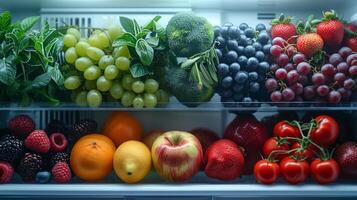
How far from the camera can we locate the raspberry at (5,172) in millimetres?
1029

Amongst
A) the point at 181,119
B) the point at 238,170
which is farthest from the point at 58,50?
the point at 238,170

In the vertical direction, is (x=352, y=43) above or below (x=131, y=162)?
above

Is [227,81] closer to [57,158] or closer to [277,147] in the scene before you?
[277,147]

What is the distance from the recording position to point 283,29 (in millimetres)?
1143

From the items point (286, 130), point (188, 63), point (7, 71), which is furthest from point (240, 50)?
point (7, 71)

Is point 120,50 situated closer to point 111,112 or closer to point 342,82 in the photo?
point 111,112

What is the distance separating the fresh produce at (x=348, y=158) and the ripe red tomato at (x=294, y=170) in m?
0.11

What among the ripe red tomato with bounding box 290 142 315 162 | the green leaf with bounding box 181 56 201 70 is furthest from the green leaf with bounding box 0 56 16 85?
the ripe red tomato with bounding box 290 142 315 162

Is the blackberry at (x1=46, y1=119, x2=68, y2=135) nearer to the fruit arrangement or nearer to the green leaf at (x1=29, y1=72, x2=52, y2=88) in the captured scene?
the green leaf at (x1=29, y1=72, x2=52, y2=88)

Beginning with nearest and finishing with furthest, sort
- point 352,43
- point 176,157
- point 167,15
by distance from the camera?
1. point 176,157
2. point 352,43
3. point 167,15

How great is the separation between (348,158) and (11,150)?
901 mm

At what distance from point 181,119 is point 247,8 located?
0.42 metres

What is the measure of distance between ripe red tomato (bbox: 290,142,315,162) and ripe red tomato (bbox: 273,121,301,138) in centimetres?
3

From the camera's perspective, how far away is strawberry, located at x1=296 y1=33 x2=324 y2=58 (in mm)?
1090
